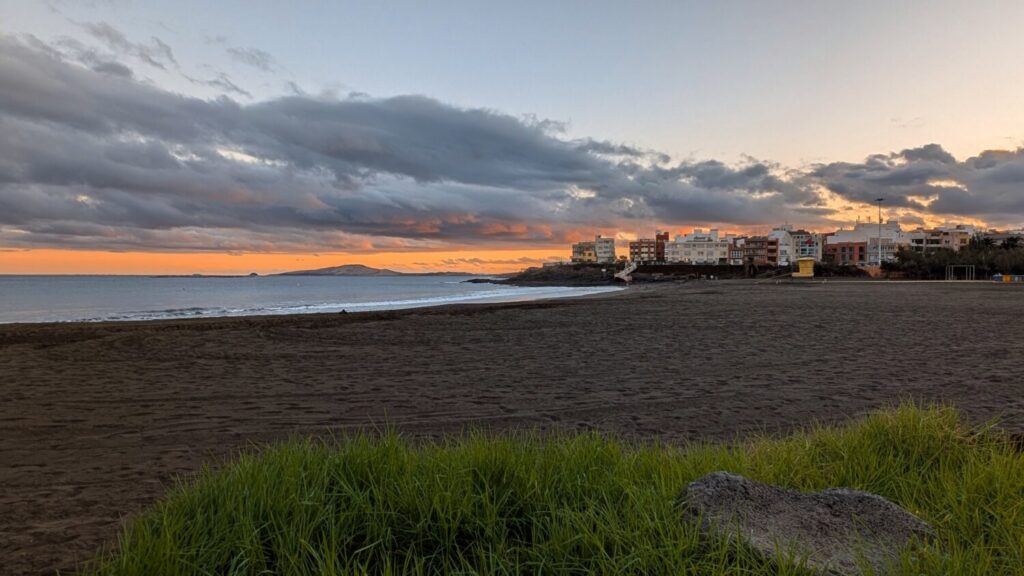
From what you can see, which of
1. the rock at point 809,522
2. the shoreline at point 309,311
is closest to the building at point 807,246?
the shoreline at point 309,311

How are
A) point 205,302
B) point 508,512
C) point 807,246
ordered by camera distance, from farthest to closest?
point 807,246 < point 205,302 < point 508,512

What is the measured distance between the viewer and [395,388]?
8.88 m

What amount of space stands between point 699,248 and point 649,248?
1452 inches

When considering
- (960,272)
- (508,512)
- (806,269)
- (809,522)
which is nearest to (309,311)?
(508,512)

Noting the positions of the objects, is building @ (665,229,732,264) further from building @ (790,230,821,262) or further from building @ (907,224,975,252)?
building @ (907,224,975,252)

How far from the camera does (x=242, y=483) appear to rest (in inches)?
120

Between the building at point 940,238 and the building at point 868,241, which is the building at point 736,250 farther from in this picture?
the building at point 940,238

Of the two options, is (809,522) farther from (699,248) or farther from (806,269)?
(699,248)

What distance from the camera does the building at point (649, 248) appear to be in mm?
184625

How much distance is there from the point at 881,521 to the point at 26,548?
4839mm

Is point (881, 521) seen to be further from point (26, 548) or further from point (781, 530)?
point (26, 548)

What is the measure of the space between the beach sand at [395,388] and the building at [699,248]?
13627 centimetres

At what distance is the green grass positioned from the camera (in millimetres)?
2420

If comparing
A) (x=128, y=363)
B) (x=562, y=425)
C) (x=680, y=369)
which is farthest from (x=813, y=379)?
(x=128, y=363)
